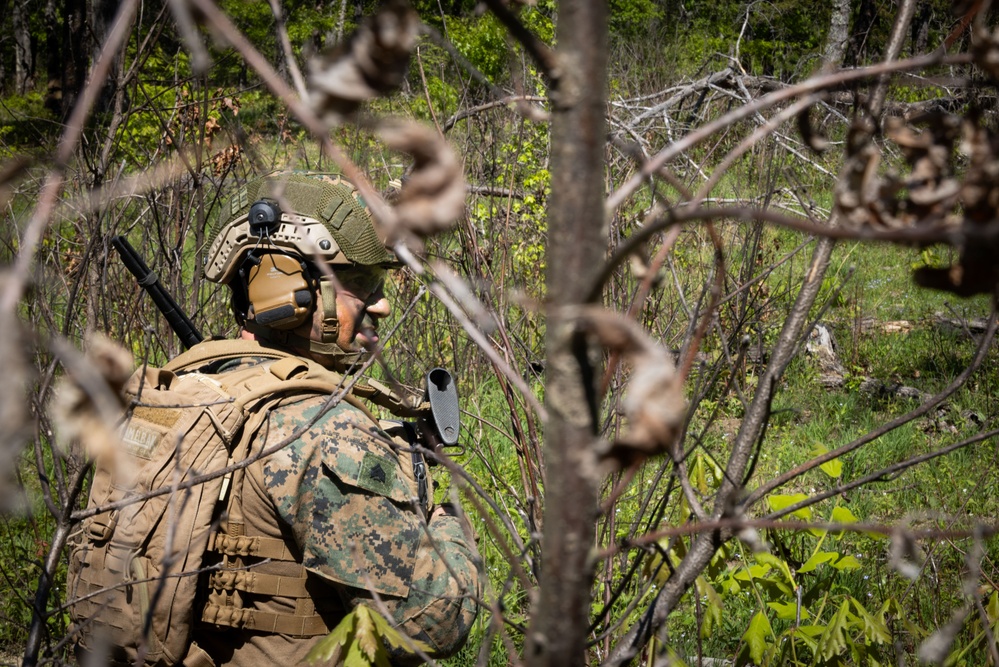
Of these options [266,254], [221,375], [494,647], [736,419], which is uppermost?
[736,419]

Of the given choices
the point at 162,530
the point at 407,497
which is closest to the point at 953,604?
the point at 407,497

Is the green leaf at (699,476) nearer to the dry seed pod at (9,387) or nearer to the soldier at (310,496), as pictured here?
the soldier at (310,496)

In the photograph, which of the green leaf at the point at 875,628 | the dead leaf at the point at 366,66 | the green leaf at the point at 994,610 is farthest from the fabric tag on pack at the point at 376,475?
the dead leaf at the point at 366,66

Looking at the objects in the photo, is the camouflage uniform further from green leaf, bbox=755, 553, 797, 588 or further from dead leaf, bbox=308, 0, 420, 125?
dead leaf, bbox=308, 0, 420, 125

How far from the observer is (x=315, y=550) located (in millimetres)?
2027

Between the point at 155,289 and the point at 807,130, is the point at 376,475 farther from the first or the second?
the point at 807,130

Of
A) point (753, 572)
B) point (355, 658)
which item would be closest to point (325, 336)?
point (355, 658)

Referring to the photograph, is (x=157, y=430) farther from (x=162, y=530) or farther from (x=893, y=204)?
(x=893, y=204)

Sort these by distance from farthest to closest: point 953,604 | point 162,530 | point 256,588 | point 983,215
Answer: point 953,604
point 256,588
point 162,530
point 983,215

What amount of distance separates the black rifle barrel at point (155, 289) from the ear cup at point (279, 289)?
1.82ft

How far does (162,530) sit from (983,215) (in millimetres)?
1781

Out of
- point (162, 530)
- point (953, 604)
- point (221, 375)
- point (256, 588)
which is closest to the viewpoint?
point (162, 530)

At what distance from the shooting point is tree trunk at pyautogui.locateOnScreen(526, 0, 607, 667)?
2.14 ft

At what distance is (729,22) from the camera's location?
2062cm
